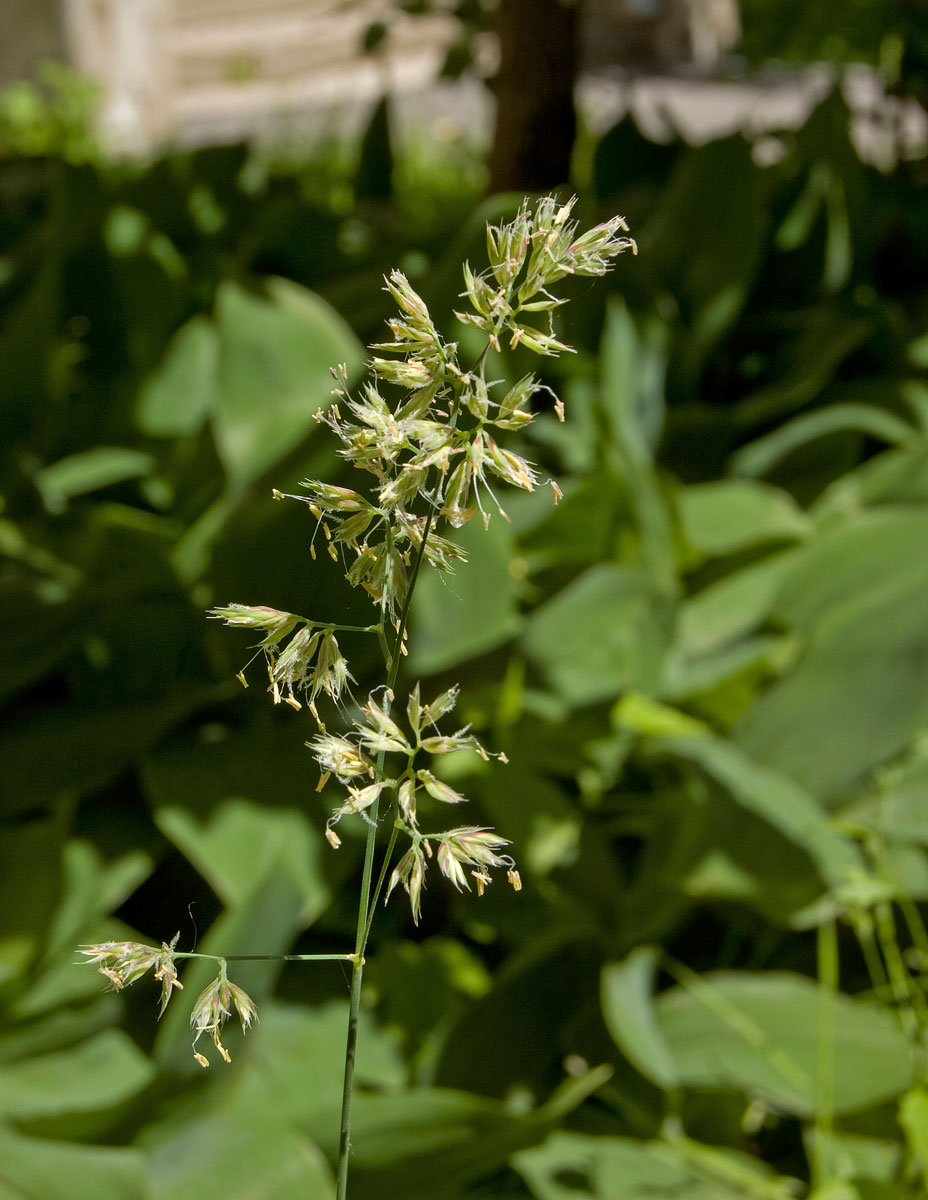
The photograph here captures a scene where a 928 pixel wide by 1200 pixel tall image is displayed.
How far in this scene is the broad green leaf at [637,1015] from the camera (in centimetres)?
100

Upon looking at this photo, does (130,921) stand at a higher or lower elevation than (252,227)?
lower

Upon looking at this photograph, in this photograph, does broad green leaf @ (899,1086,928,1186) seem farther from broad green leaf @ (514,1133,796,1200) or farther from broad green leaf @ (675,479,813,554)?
broad green leaf @ (675,479,813,554)

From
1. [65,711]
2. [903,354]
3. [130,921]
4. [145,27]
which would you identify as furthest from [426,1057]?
[145,27]

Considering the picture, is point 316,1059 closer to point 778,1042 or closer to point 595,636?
point 778,1042

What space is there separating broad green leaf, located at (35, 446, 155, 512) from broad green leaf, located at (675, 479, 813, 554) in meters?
0.65

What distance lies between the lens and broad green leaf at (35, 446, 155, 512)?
1343 mm

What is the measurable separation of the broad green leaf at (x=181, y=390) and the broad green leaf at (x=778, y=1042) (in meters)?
0.88

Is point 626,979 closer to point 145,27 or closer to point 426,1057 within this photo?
point 426,1057

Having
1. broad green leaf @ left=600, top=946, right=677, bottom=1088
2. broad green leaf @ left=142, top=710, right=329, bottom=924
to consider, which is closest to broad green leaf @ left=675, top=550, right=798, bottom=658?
broad green leaf @ left=600, top=946, right=677, bottom=1088

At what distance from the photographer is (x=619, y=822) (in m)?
1.34

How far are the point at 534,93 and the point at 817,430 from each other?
29.3 inches

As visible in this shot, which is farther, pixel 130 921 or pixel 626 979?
pixel 130 921

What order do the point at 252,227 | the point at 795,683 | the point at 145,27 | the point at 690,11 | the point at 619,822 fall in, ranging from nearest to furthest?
the point at 795,683
the point at 619,822
the point at 252,227
the point at 145,27
the point at 690,11

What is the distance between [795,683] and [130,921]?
2.40 ft
